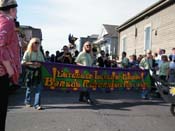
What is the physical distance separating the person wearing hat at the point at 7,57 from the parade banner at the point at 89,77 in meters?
6.71

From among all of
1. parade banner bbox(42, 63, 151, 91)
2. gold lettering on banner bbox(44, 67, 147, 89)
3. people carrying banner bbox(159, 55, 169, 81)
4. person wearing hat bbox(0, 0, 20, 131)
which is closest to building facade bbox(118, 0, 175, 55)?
people carrying banner bbox(159, 55, 169, 81)

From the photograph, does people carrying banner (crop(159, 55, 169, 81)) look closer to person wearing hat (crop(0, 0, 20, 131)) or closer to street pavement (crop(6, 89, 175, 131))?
street pavement (crop(6, 89, 175, 131))

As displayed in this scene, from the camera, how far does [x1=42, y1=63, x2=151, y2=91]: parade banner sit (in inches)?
444

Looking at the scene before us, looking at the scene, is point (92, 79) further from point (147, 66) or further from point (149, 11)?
point (149, 11)

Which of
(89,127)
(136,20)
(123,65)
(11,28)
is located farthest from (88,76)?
(136,20)

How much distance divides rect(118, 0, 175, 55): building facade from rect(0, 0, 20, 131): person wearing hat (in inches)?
634

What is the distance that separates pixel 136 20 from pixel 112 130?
66.4ft

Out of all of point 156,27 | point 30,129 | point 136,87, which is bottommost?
point 30,129

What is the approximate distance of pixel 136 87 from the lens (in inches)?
504

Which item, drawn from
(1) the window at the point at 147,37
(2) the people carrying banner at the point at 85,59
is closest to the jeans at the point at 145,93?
(2) the people carrying banner at the point at 85,59

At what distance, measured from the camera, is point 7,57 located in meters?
4.20

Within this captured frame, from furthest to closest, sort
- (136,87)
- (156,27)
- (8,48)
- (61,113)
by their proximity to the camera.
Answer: (156,27) < (136,87) < (61,113) < (8,48)

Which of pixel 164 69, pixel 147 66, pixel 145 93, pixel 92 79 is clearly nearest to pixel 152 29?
pixel 164 69

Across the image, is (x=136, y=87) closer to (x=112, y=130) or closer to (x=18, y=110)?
(x=18, y=110)
